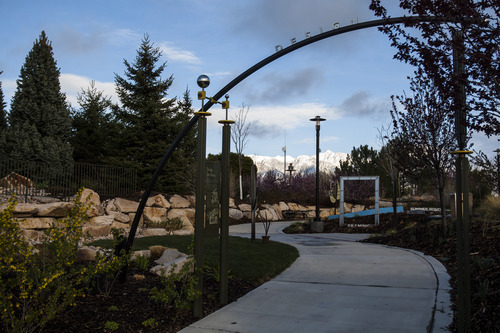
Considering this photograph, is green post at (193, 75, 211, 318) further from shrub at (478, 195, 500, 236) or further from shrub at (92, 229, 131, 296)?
shrub at (478, 195, 500, 236)

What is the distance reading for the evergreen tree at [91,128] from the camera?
2748cm

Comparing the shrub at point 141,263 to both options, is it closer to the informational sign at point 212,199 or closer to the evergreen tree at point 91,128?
the informational sign at point 212,199

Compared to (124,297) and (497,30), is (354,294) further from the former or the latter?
(497,30)

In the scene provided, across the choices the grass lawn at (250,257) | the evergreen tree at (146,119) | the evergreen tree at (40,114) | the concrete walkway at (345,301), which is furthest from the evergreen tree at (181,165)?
the concrete walkway at (345,301)

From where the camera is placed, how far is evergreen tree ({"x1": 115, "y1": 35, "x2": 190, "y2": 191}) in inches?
866

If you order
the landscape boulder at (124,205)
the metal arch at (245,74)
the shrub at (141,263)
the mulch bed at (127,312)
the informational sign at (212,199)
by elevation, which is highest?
the metal arch at (245,74)

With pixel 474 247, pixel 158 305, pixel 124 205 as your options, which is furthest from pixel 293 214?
pixel 158 305

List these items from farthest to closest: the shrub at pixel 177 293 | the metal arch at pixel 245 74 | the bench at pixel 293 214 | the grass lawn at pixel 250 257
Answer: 1. the bench at pixel 293 214
2. the grass lawn at pixel 250 257
3. the metal arch at pixel 245 74
4. the shrub at pixel 177 293

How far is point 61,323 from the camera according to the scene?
4840 millimetres

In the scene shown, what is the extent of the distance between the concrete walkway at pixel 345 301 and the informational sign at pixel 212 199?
114 centimetres

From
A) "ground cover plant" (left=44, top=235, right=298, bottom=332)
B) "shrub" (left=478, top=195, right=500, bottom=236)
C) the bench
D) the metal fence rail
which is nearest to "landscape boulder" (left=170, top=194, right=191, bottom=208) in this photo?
the metal fence rail

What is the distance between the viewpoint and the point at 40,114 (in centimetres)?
2253

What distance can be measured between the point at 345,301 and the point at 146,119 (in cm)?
1830

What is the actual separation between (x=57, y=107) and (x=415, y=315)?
74.7 ft
